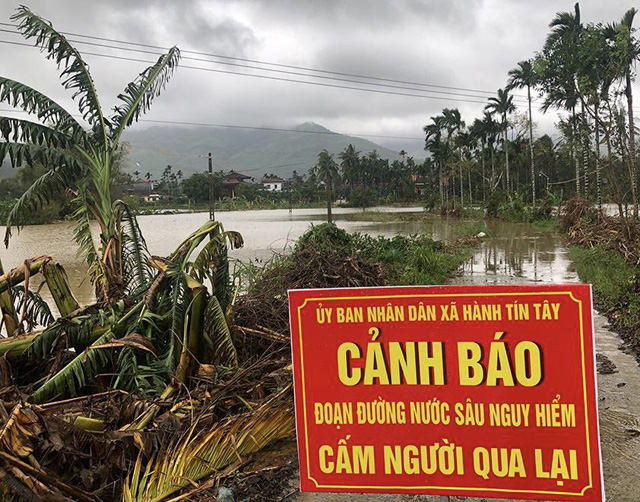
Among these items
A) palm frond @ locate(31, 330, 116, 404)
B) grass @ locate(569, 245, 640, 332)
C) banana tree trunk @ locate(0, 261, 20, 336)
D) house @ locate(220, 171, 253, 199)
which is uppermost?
house @ locate(220, 171, 253, 199)

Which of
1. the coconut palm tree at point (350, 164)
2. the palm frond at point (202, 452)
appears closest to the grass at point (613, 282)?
the palm frond at point (202, 452)

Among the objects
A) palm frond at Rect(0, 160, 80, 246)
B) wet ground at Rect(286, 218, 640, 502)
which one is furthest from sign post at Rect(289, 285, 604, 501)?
palm frond at Rect(0, 160, 80, 246)

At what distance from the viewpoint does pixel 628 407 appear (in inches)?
171

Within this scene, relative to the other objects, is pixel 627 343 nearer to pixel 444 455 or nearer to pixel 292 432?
pixel 292 432

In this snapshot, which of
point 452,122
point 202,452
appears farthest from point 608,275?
point 452,122

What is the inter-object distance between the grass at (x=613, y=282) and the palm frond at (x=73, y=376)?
6.02 metres

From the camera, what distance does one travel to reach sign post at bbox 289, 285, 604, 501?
1864mm

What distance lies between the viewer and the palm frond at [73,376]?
12.2 ft

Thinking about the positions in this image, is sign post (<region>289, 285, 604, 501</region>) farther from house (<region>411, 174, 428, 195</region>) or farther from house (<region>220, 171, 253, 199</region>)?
house (<region>220, 171, 253, 199</region>)

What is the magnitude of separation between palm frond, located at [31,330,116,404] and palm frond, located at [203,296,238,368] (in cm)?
80

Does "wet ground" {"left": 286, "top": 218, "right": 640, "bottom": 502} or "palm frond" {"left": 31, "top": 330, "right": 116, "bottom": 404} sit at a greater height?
"palm frond" {"left": 31, "top": 330, "right": 116, "bottom": 404}

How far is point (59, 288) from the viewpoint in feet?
14.8

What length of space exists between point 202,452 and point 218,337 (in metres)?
1.12

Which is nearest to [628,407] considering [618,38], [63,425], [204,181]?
[63,425]
